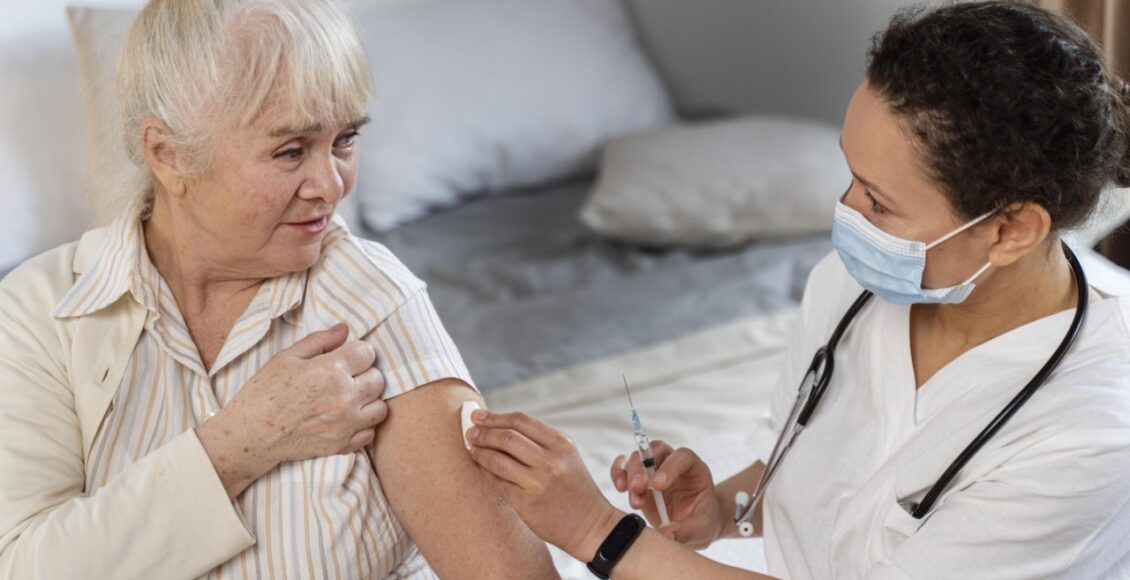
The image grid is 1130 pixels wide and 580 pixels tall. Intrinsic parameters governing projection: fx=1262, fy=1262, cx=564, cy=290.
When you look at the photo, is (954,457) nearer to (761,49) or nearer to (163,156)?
(163,156)

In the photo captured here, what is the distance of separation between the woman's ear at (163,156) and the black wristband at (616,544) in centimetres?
63

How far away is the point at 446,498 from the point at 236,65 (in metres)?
0.52

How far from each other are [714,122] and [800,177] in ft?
1.43

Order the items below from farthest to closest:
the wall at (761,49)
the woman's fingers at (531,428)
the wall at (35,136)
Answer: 1. the wall at (761,49)
2. the wall at (35,136)
3. the woman's fingers at (531,428)

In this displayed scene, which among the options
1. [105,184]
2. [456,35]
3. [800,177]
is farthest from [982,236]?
[456,35]

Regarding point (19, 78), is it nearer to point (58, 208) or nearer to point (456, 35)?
point (58, 208)

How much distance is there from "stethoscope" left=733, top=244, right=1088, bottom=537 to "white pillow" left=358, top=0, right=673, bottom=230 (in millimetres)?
1750

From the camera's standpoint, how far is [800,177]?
3.01 meters

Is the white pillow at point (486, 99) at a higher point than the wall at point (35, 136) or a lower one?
lower

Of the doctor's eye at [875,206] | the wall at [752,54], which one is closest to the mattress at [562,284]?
the wall at [752,54]

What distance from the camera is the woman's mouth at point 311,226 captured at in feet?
4.77

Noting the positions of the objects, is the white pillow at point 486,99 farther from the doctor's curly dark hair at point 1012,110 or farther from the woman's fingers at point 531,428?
the doctor's curly dark hair at point 1012,110

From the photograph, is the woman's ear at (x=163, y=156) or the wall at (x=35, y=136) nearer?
the woman's ear at (x=163, y=156)

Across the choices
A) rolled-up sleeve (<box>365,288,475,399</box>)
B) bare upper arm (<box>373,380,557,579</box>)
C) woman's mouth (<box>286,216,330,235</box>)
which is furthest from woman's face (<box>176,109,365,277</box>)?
bare upper arm (<box>373,380,557,579</box>)
